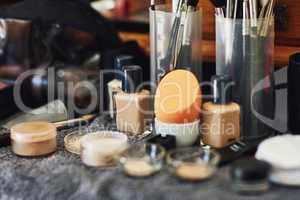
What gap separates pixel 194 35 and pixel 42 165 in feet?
0.74

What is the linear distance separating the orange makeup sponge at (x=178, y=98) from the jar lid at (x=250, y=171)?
0.10 metres

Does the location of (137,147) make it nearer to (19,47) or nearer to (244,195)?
(244,195)

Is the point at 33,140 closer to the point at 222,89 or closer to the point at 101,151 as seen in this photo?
the point at 101,151

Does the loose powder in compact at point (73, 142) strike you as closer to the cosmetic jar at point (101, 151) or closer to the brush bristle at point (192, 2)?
the cosmetic jar at point (101, 151)

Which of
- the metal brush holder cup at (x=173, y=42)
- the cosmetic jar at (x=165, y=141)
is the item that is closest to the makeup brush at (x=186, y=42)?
the metal brush holder cup at (x=173, y=42)

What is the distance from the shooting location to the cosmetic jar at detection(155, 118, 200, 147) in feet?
2.32

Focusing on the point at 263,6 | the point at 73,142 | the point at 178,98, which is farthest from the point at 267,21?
the point at 73,142

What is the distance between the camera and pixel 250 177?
2.00ft

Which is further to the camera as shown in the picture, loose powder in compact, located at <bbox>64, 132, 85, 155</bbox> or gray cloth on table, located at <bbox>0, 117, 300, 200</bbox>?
loose powder in compact, located at <bbox>64, 132, 85, 155</bbox>

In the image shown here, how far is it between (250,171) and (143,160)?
0.36ft

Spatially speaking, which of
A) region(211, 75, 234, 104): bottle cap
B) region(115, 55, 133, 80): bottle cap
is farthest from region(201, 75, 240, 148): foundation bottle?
region(115, 55, 133, 80): bottle cap

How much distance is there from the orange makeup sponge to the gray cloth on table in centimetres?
7

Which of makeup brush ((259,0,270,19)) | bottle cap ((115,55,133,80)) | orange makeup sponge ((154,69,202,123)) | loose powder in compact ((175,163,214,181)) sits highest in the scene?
makeup brush ((259,0,270,19))

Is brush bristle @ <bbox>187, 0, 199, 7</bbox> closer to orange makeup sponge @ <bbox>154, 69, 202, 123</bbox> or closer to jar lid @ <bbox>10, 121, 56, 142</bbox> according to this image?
orange makeup sponge @ <bbox>154, 69, 202, 123</bbox>
